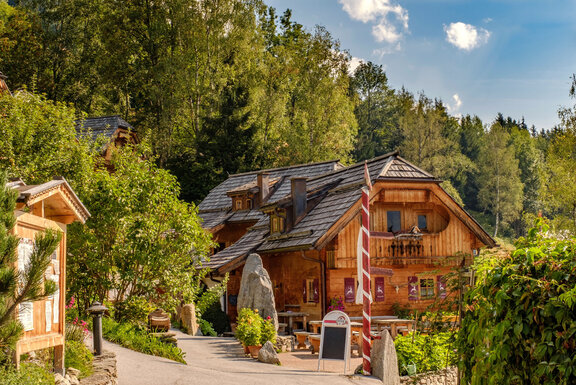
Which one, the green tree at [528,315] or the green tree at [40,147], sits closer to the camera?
the green tree at [528,315]

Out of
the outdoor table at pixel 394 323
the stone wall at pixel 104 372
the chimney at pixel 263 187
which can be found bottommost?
the outdoor table at pixel 394 323

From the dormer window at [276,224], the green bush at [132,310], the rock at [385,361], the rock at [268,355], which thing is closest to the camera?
the rock at [385,361]

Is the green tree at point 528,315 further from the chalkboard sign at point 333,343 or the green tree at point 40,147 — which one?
the green tree at point 40,147

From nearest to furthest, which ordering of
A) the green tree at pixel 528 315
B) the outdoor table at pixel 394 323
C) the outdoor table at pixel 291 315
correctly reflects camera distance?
the green tree at pixel 528 315, the outdoor table at pixel 394 323, the outdoor table at pixel 291 315

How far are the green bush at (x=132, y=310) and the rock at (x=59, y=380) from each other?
762cm

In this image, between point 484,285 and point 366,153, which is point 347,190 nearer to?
point 484,285

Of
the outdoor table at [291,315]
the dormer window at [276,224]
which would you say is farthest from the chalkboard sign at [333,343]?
the dormer window at [276,224]

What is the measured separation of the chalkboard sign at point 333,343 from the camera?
1623 cm

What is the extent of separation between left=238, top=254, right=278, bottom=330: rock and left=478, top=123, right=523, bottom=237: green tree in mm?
56429

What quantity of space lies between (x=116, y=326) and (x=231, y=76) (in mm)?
33817

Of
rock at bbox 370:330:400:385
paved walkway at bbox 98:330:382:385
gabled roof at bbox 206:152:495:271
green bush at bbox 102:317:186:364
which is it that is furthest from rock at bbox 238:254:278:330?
rock at bbox 370:330:400:385

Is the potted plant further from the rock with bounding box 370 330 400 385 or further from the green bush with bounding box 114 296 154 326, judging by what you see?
the rock with bounding box 370 330 400 385

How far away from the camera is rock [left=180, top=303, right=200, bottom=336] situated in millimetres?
24812

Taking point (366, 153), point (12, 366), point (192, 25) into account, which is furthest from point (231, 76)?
point (12, 366)
